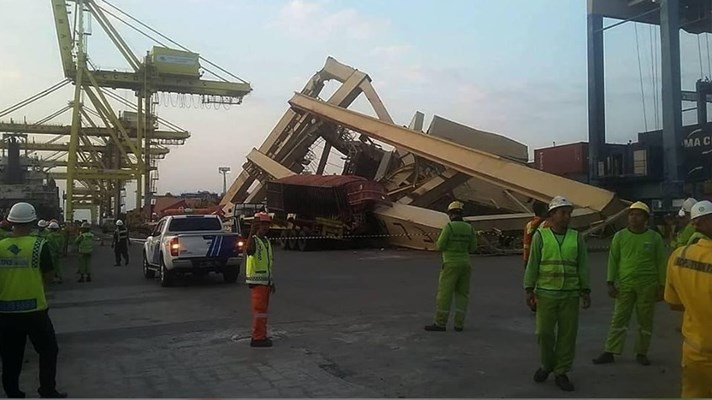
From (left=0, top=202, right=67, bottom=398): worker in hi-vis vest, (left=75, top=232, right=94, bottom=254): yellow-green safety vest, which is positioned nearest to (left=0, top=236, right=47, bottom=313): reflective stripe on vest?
(left=0, top=202, right=67, bottom=398): worker in hi-vis vest

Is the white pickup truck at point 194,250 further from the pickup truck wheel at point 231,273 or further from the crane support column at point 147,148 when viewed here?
the crane support column at point 147,148

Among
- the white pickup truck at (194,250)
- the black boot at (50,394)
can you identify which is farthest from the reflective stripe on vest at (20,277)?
the white pickup truck at (194,250)

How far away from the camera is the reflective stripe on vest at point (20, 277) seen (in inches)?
227

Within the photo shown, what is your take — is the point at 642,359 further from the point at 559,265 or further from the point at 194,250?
the point at 194,250

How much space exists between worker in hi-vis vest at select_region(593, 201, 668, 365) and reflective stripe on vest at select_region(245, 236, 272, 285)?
159 inches

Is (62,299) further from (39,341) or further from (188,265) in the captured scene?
(39,341)

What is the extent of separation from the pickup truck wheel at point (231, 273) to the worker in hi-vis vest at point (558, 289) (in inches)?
431

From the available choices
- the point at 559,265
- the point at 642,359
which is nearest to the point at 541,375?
the point at 559,265

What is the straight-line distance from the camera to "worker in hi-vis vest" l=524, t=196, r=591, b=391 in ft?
19.9

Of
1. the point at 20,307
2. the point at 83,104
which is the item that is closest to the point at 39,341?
the point at 20,307

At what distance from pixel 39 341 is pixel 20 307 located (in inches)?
13.6

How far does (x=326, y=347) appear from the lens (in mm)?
8227

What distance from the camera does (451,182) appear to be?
28.6 metres

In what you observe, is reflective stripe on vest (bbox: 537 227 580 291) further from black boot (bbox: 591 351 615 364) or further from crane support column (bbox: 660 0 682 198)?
crane support column (bbox: 660 0 682 198)
